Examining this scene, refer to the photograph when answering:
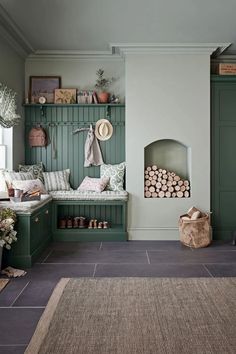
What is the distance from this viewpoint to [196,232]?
17.5ft

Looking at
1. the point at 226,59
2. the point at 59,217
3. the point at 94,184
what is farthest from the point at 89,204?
the point at 226,59

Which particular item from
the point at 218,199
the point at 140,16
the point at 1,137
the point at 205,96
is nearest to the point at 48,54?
the point at 1,137

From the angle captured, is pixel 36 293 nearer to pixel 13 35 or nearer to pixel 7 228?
pixel 7 228

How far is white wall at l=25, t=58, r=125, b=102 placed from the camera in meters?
6.25

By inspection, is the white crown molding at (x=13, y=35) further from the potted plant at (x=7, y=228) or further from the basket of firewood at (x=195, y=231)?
the basket of firewood at (x=195, y=231)

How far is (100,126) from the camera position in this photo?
6.21 m

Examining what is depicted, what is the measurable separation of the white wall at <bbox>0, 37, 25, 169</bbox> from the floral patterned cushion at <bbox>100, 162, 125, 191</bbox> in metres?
1.39

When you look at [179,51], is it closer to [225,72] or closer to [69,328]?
[225,72]

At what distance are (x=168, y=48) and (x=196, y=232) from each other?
8.93ft

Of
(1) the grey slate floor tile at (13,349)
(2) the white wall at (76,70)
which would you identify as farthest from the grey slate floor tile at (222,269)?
(2) the white wall at (76,70)

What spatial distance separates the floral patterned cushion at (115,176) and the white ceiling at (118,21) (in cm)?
186

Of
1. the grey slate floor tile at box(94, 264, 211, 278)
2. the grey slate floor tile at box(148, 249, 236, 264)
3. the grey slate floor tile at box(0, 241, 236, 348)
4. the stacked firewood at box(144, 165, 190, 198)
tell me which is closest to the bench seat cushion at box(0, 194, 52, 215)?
the grey slate floor tile at box(0, 241, 236, 348)

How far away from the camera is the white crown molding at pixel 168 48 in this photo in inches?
220

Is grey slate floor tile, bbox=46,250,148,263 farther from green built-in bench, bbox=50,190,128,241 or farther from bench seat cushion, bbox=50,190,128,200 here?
bench seat cushion, bbox=50,190,128,200
